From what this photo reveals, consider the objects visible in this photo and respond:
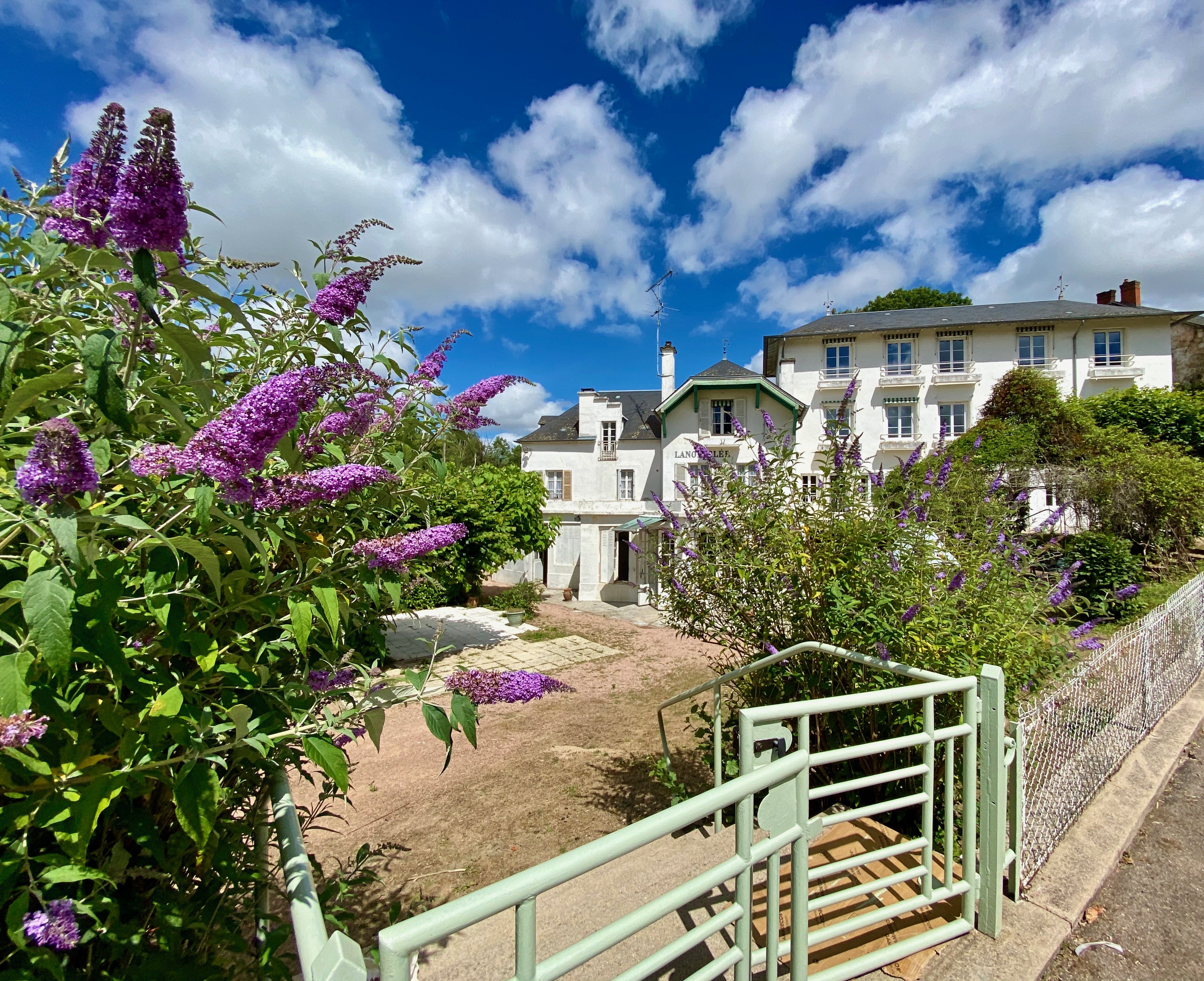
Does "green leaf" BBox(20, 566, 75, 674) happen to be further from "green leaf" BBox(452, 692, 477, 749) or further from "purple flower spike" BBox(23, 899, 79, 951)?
"green leaf" BBox(452, 692, 477, 749)

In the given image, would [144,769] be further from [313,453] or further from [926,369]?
[926,369]

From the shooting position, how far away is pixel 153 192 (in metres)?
0.93

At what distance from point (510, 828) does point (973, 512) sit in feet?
13.1

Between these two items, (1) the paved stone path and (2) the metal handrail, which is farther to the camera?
(1) the paved stone path

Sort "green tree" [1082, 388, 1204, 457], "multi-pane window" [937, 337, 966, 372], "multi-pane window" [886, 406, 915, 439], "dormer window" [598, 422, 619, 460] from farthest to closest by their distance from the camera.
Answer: "multi-pane window" [886, 406, 915, 439], "multi-pane window" [937, 337, 966, 372], "dormer window" [598, 422, 619, 460], "green tree" [1082, 388, 1204, 457]

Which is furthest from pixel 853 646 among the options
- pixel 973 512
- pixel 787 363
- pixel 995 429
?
pixel 787 363

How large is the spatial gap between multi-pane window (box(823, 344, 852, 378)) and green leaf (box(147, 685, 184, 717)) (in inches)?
1040

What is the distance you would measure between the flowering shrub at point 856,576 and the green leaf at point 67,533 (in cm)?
274

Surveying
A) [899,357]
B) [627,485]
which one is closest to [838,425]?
[627,485]

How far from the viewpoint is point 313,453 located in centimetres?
149

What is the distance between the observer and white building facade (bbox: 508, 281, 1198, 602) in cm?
1955

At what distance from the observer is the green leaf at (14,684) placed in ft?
2.67

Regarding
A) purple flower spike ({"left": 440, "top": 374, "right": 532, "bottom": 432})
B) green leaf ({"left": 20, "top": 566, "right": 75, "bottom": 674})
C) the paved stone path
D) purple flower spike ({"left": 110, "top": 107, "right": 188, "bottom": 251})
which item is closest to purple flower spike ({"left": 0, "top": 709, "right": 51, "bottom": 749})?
green leaf ({"left": 20, "top": 566, "right": 75, "bottom": 674})

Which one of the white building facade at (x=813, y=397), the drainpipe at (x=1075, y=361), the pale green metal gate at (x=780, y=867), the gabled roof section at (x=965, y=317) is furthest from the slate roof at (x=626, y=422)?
the pale green metal gate at (x=780, y=867)
